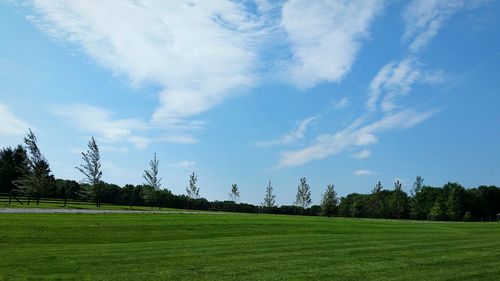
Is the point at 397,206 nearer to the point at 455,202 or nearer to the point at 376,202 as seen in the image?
the point at 376,202

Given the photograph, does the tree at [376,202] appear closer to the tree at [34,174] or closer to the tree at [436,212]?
the tree at [436,212]

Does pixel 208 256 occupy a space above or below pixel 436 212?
below

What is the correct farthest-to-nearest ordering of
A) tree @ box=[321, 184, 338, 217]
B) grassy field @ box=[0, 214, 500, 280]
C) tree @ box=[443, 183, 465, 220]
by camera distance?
tree @ box=[443, 183, 465, 220] → tree @ box=[321, 184, 338, 217] → grassy field @ box=[0, 214, 500, 280]

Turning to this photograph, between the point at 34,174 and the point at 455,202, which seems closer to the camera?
the point at 34,174

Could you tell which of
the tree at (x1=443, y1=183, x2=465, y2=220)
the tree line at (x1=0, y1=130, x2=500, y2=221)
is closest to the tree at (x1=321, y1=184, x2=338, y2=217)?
the tree line at (x1=0, y1=130, x2=500, y2=221)

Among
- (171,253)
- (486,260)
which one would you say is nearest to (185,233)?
(171,253)

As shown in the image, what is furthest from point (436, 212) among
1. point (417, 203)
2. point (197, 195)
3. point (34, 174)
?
point (34, 174)

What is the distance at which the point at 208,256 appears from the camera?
16672 millimetres

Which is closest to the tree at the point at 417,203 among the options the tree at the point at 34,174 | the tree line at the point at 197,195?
the tree line at the point at 197,195

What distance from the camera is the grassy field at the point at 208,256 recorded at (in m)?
13.2

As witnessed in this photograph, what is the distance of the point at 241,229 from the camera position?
1122 inches

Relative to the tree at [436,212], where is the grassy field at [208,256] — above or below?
below

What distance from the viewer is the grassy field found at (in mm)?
13242

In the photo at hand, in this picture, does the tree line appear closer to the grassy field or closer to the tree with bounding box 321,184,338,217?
the tree with bounding box 321,184,338,217
